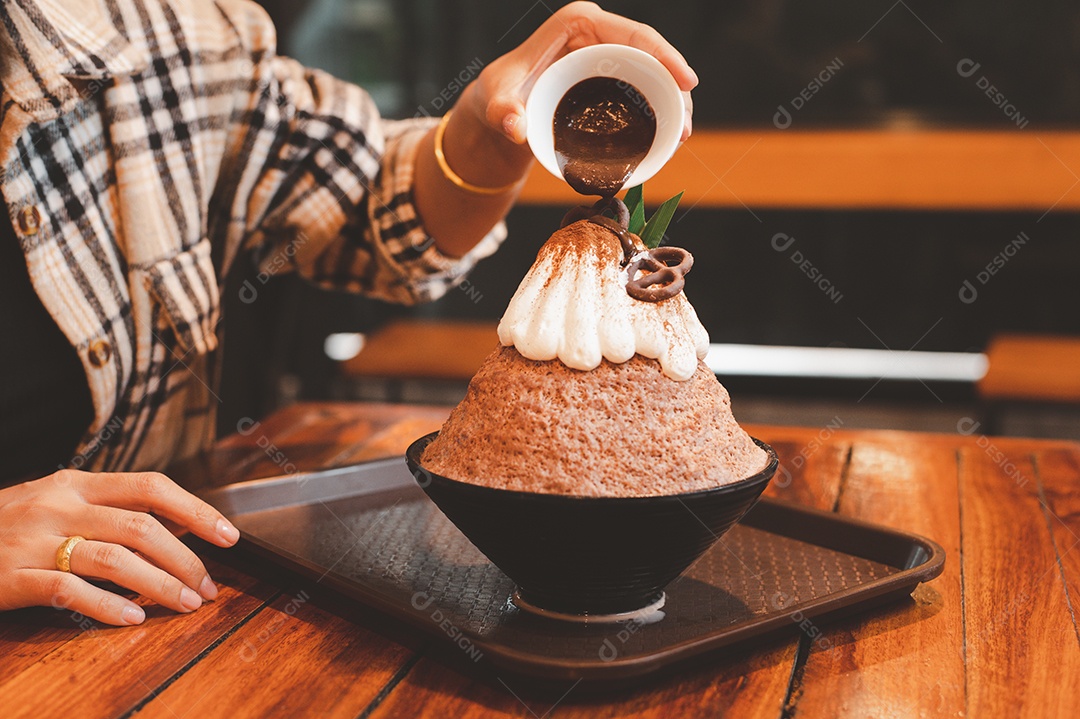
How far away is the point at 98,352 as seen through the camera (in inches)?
51.2

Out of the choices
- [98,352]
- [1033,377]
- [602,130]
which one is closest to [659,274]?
[602,130]

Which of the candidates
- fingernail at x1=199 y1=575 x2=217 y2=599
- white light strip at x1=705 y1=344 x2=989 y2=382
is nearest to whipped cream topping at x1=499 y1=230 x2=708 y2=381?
fingernail at x1=199 y1=575 x2=217 y2=599

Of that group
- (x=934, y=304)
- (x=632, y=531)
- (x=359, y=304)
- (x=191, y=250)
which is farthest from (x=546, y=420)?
(x=359, y=304)

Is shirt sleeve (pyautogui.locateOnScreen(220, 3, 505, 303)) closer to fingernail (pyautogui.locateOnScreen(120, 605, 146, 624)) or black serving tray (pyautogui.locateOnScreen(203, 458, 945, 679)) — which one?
black serving tray (pyautogui.locateOnScreen(203, 458, 945, 679))

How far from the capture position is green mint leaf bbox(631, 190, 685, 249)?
0.95 metres

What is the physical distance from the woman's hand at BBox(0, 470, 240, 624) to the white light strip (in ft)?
10.2

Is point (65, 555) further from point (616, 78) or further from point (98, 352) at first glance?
point (616, 78)

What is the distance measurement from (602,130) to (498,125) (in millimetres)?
218

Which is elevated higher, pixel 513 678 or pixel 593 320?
pixel 593 320

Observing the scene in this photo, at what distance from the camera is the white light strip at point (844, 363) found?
392 cm

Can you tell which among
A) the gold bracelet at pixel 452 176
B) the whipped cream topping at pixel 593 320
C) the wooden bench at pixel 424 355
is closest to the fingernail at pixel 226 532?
the whipped cream topping at pixel 593 320

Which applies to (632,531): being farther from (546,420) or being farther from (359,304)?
(359,304)

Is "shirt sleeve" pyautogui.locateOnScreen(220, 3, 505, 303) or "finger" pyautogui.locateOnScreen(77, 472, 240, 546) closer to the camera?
"finger" pyautogui.locateOnScreen(77, 472, 240, 546)

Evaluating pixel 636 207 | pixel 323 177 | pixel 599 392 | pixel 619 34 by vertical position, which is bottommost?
pixel 323 177
